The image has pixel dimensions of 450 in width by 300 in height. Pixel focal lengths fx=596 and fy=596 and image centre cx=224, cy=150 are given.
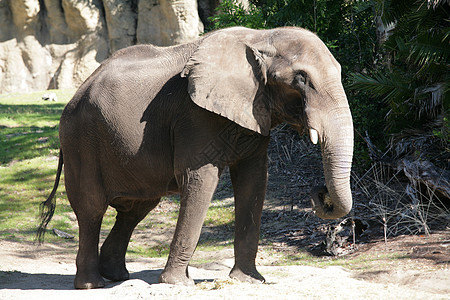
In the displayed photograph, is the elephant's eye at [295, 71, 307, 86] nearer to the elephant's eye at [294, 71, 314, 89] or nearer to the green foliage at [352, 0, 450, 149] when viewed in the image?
the elephant's eye at [294, 71, 314, 89]

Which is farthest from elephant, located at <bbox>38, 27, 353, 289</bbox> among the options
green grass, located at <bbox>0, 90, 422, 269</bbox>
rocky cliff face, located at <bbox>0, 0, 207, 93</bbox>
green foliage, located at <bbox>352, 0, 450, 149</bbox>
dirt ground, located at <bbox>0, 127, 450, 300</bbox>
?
rocky cliff face, located at <bbox>0, 0, 207, 93</bbox>

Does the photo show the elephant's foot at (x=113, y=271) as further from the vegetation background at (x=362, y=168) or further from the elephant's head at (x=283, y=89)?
the elephant's head at (x=283, y=89)

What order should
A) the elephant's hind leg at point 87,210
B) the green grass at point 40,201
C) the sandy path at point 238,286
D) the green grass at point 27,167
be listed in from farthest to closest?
1. the green grass at point 27,167
2. the green grass at point 40,201
3. the elephant's hind leg at point 87,210
4. the sandy path at point 238,286

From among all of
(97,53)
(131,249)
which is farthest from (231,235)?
(97,53)

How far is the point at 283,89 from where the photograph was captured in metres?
5.57

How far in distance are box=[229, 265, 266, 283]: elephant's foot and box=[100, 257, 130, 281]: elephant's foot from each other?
5.02ft

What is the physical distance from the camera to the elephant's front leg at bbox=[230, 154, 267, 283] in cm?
615

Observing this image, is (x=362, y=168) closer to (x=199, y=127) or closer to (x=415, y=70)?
(x=415, y=70)

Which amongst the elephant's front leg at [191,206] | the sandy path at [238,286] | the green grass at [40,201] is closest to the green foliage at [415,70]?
the green grass at [40,201]

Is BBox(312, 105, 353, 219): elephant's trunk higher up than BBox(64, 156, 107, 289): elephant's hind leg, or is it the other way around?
BBox(312, 105, 353, 219): elephant's trunk

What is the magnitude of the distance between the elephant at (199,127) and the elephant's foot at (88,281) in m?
0.01

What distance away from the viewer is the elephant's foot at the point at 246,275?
20.6 ft

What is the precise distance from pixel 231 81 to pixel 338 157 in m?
1.29

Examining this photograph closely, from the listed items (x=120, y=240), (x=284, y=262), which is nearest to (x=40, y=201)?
(x=120, y=240)
